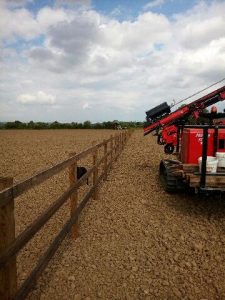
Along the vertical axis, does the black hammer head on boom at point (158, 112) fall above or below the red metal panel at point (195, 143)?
above

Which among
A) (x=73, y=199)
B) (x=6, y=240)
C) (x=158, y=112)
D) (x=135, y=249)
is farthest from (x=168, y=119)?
(x=6, y=240)

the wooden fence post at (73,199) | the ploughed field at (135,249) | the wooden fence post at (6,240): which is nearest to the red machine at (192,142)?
the ploughed field at (135,249)

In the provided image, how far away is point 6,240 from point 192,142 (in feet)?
17.4

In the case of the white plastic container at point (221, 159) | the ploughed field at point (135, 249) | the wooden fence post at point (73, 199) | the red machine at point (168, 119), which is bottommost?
the ploughed field at point (135, 249)

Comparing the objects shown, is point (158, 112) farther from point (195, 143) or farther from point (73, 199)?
point (73, 199)

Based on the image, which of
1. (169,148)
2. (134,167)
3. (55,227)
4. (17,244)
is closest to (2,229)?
(17,244)

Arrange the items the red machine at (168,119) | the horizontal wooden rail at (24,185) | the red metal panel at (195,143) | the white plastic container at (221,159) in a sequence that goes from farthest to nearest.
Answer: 1. the red machine at (168,119)
2. the red metal panel at (195,143)
3. the white plastic container at (221,159)
4. the horizontal wooden rail at (24,185)

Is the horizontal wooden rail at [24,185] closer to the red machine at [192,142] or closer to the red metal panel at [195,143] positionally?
the red machine at [192,142]

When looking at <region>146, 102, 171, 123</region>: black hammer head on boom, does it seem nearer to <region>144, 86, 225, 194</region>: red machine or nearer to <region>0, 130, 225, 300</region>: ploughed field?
<region>144, 86, 225, 194</region>: red machine

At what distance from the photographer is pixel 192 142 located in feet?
23.7

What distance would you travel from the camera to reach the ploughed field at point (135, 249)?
3717 millimetres

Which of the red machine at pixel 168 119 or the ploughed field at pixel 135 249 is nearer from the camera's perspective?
the ploughed field at pixel 135 249

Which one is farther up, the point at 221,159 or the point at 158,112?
Result: the point at 158,112

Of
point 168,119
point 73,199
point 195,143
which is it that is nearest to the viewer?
point 73,199
